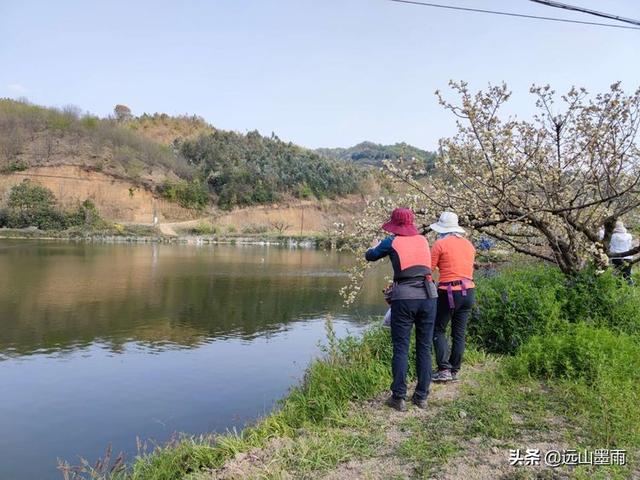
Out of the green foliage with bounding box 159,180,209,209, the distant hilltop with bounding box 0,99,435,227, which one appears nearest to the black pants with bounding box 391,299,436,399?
the distant hilltop with bounding box 0,99,435,227

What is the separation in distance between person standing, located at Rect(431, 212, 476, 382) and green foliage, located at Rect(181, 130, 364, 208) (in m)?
60.3

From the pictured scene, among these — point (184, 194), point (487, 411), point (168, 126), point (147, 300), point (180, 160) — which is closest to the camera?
point (487, 411)

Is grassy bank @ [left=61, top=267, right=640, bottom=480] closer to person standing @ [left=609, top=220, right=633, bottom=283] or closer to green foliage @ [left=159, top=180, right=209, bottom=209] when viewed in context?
person standing @ [left=609, top=220, right=633, bottom=283]

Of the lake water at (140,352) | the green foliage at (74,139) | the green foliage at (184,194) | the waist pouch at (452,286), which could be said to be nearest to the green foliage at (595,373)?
the waist pouch at (452,286)

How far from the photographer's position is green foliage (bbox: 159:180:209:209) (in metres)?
61.2

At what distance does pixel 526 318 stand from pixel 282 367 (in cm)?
546

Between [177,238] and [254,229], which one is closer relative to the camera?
[177,238]

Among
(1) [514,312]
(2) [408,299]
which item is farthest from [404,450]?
(1) [514,312]

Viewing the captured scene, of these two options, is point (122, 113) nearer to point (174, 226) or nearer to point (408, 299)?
point (174, 226)

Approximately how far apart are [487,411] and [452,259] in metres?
1.46

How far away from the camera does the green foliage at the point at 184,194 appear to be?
2408 inches

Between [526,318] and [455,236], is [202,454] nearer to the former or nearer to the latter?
[455,236]

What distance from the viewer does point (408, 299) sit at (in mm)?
4578

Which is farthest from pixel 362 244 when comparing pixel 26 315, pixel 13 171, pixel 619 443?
pixel 13 171
